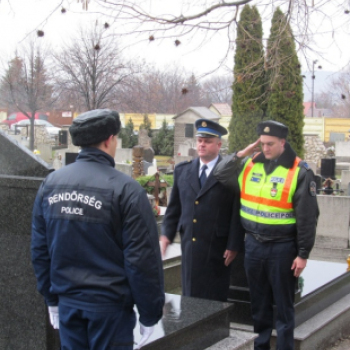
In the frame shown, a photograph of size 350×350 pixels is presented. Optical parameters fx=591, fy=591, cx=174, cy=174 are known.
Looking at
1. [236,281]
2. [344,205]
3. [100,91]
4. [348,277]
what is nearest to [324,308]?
[348,277]

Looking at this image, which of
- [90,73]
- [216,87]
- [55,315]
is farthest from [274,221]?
[90,73]

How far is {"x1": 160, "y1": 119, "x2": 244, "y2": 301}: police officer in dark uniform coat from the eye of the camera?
464 centimetres

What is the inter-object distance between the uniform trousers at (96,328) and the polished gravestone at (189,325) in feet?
3.20

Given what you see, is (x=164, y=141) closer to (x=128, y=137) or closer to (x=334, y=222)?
(x=128, y=137)

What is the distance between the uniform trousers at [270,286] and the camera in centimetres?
439

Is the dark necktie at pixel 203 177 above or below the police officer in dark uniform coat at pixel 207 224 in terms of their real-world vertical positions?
above

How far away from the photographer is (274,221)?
4.39 m

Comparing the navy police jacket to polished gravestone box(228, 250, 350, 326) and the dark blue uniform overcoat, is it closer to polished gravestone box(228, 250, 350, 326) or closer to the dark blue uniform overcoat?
the dark blue uniform overcoat

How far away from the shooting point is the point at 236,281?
526cm

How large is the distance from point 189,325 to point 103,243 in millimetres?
1564

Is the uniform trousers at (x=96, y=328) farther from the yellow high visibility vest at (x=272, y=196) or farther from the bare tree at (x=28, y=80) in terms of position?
the bare tree at (x=28, y=80)

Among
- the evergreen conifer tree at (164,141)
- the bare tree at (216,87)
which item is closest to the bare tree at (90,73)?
the evergreen conifer tree at (164,141)

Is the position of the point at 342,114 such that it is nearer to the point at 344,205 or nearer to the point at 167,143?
the point at 167,143

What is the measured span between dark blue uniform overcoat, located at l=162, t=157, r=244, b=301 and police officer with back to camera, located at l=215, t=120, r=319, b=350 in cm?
12
